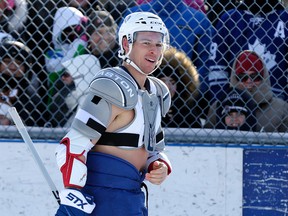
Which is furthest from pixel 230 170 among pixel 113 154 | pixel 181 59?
pixel 113 154

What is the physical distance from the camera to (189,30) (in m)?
6.34

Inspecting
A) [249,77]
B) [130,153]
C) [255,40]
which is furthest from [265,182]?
[130,153]

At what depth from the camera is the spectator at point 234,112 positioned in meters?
6.21

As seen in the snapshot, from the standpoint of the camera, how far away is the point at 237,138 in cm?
609

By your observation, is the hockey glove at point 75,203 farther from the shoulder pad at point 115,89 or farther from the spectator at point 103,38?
the spectator at point 103,38

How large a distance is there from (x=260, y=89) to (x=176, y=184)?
34.5 inches

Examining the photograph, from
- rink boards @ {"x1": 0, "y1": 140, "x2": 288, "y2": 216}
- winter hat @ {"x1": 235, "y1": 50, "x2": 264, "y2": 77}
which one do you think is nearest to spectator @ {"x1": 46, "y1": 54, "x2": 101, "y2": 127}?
rink boards @ {"x1": 0, "y1": 140, "x2": 288, "y2": 216}

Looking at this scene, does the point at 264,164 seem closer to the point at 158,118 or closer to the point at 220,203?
the point at 220,203

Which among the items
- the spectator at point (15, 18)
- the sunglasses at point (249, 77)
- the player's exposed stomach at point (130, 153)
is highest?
the spectator at point (15, 18)

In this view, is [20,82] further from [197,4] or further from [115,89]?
[115,89]

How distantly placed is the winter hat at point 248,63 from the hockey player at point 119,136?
1.51 metres

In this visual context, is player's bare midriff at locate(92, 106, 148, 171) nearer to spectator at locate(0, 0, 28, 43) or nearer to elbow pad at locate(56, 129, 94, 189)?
elbow pad at locate(56, 129, 94, 189)

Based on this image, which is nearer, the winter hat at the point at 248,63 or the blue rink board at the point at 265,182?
the blue rink board at the point at 265,182

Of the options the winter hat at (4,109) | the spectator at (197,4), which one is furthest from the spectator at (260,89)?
the winter hat at (4,109)
